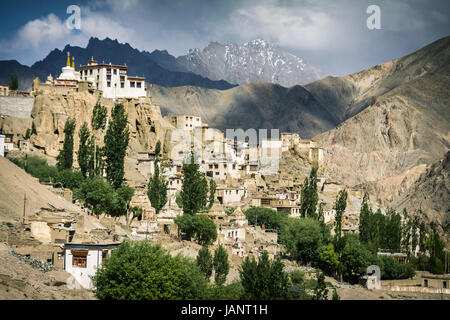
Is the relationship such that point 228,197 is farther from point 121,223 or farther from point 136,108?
point 121,223

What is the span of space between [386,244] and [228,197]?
16839mm

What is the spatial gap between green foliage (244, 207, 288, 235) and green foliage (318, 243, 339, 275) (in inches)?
275

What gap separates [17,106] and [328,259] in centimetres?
3354

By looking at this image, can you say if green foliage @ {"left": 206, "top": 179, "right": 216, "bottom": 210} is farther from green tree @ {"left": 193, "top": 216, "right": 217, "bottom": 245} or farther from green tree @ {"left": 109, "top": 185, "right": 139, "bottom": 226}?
green tree @ {"left": 193, "top": 216, "right": 217, "bottom": 245}

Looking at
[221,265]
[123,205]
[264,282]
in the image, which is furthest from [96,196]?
[264,282]

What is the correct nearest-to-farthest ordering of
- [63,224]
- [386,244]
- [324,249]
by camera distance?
[63,224] → [324,249] → [386,244]

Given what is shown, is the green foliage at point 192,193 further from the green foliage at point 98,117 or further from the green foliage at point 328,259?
the green foliage at point 98,117

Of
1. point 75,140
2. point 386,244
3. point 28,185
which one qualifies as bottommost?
point 386,244

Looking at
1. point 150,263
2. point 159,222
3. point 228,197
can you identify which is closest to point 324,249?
point 159,222

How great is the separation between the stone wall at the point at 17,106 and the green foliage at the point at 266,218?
75.9ft

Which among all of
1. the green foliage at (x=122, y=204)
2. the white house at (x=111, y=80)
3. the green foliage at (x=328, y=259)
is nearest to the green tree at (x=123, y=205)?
the green foliage at (x=122, y=204)

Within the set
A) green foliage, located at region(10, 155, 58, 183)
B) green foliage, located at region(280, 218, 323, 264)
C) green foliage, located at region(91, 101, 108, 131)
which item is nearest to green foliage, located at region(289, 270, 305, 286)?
green foliage, located at region(280, 218, 323, 264)

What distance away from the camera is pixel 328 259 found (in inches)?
2035

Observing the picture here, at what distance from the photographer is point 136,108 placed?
7594 centimetres
